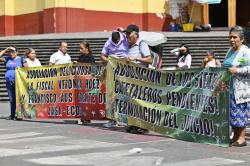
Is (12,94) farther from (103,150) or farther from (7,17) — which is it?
(7,17)

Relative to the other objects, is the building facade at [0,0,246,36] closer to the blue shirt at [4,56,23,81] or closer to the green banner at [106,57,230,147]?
the blue shirt at [4,56,23,81]

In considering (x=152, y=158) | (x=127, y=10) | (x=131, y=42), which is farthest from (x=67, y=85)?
(x=127, y=10)

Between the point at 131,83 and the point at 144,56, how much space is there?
549 millimetres

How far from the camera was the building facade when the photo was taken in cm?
3038

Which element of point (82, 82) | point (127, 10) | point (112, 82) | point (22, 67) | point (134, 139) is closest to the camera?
point (134, 139)

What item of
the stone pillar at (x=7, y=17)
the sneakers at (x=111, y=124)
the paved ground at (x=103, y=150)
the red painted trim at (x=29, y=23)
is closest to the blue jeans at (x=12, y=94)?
the paved ground at (x=103, y=150)

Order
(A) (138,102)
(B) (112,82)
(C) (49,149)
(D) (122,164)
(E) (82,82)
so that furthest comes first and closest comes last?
(E) (82,82) < (B) (112,82) < (A) (138,102) < (C) (49,149) < (D) (122,164)

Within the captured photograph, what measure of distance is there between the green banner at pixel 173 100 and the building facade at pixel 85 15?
1934 cm

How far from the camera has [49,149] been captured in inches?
353

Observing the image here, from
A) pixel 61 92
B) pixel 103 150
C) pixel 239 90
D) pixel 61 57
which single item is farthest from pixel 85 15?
pixel 103 150

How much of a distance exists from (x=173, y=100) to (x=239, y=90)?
1.27 metres

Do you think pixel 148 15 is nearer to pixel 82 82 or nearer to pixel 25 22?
pixel 25 22

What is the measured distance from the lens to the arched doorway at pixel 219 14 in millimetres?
36969

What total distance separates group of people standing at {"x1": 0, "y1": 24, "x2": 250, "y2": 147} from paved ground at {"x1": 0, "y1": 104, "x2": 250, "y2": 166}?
19.1 inches
